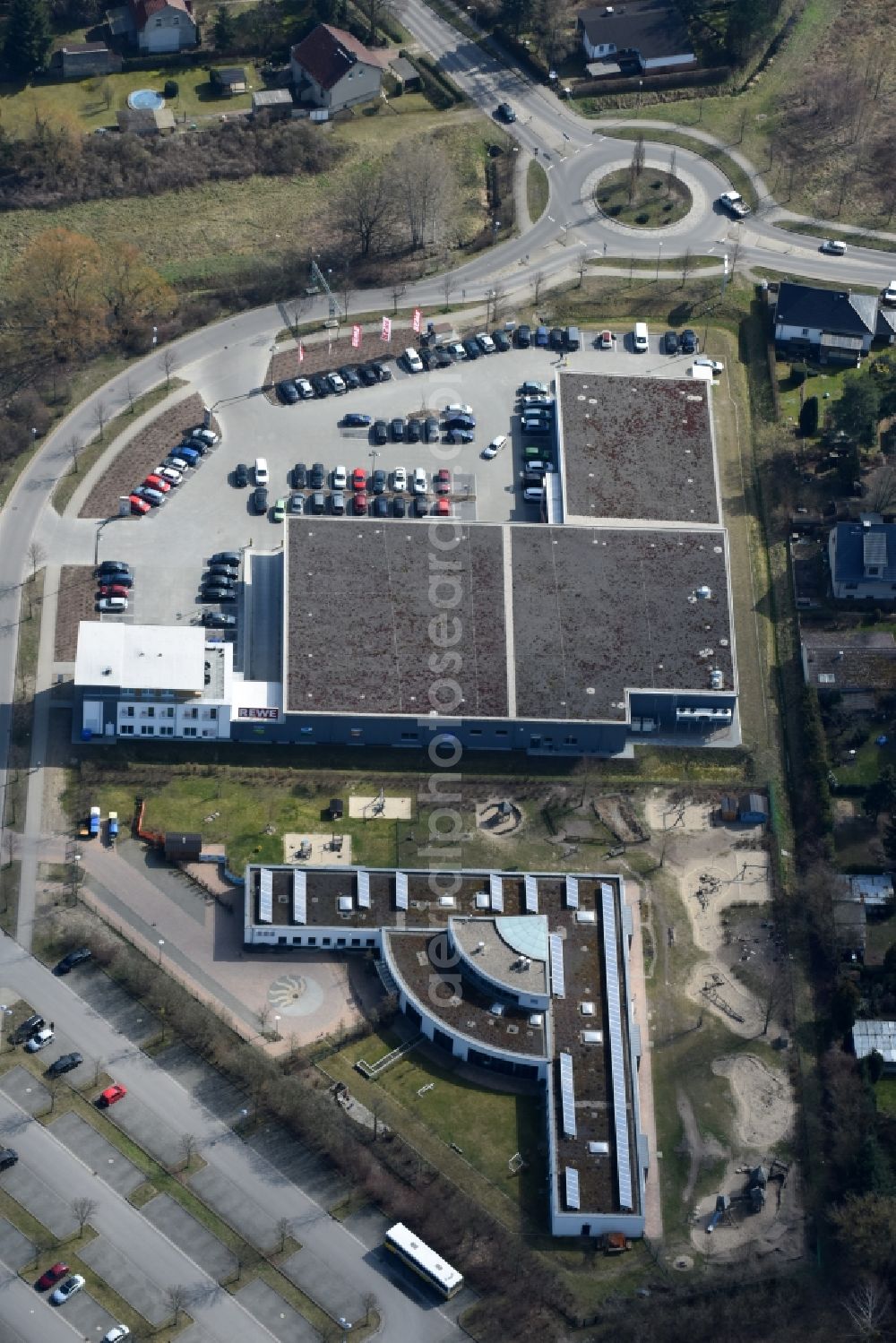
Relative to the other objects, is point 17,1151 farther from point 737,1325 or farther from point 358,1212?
point 737,1325

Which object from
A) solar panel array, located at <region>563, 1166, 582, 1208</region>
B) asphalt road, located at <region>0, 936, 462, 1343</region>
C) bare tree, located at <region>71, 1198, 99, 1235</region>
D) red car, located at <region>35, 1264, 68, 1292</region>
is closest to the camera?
red car, located at <region>35, 1264, 68, 1292</region>

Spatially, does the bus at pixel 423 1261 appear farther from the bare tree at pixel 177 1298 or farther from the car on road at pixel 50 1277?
the car on road at pixel 50 1277

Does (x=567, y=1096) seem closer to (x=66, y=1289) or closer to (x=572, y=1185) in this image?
(x=572, y=1185)

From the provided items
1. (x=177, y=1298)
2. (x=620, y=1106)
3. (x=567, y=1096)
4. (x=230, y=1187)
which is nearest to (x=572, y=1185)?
(x=567, y=1096)

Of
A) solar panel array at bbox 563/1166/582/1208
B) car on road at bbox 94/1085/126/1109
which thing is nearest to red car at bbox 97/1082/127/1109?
car on road at bbox 94/1085/126/1109

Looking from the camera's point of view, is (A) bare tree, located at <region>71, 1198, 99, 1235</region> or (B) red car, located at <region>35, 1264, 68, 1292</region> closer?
(B) red car, located at <region>35, 1264, 68, 1292</region>

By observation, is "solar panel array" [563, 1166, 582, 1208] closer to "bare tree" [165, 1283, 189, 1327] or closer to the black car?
"bare tree" [165, 1283, 189, 1327]
